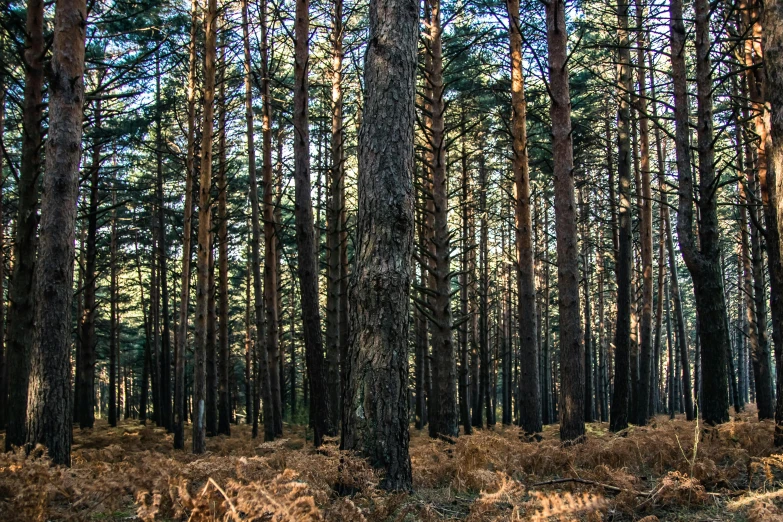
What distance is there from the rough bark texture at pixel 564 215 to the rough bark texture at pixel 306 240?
4026mm

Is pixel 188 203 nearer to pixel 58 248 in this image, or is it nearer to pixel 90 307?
pixel 58 248

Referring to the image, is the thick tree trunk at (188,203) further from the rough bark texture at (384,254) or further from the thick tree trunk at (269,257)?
the rough bark texture at (384,254)

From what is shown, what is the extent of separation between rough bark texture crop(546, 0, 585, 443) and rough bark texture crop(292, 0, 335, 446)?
4.03 metres

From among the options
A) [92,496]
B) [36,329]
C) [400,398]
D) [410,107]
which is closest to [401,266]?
[400,398]

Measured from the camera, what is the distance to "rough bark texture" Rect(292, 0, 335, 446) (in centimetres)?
934

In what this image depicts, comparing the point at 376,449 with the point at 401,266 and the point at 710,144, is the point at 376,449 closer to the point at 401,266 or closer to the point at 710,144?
the point at 401,266

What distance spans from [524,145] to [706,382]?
5.27m

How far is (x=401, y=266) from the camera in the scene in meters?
4.05

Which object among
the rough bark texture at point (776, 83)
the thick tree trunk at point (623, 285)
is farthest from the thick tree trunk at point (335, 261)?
the rough bark texture at point (776, 83)

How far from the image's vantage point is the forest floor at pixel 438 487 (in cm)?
284

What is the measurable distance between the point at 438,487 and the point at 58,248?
15.4 ft

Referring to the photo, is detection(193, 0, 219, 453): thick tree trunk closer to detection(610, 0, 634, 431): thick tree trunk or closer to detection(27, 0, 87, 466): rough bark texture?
detection(27, 0, 87, 466): rough bark texture

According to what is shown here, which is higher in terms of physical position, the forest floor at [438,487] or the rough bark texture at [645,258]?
the rough bark texture at [645,258]

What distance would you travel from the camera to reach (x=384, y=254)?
4.02 metres
